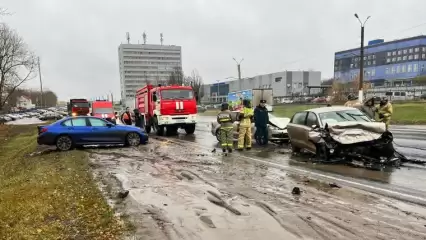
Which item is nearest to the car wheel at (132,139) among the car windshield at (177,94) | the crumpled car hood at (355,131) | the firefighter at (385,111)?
the car windshield at (177,94)

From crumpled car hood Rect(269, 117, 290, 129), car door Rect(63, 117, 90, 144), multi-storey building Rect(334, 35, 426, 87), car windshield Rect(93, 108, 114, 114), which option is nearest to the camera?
crumpled car hood Rect(269, 117, 290, 129)

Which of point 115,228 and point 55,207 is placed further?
point 55,207

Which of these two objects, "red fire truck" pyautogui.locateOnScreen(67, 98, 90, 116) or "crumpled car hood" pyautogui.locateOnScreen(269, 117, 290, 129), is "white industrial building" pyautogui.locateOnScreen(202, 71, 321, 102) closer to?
"red fire truck" pyautogui.locateOnScreen(67, 98, 90, 116)

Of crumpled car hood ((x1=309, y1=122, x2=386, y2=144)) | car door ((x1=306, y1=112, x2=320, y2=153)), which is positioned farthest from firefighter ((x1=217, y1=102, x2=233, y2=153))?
crumpled car hood ((x1=309, y1=122, x2=386, y2=144))

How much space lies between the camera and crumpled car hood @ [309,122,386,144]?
29.9ft

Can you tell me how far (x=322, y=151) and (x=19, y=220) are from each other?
24.2 ft

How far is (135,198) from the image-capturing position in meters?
6.53

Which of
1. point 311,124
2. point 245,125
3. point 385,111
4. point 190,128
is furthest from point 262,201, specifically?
point 190,128

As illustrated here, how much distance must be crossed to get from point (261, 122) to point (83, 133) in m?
7.42

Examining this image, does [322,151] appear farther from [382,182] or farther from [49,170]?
[49,170]

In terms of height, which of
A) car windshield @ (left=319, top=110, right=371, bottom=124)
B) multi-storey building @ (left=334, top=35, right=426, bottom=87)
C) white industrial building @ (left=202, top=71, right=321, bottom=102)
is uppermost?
multi-storey building @ (left=334, top=35, right=426, bottom=87)

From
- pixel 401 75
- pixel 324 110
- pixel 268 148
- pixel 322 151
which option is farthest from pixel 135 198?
pixel 401 75

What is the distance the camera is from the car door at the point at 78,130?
15016 millimetres

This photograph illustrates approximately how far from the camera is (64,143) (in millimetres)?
14969
